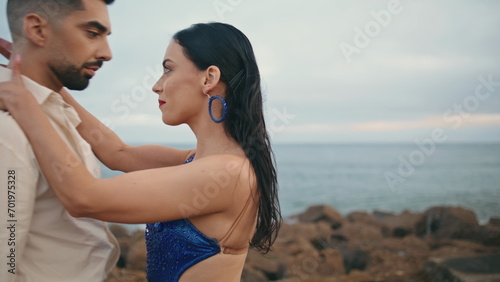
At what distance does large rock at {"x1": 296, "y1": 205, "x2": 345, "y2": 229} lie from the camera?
10930mm

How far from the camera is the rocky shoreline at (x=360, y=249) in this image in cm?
583

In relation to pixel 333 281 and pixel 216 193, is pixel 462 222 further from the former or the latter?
pixel 216 193

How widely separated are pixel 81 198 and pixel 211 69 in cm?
74

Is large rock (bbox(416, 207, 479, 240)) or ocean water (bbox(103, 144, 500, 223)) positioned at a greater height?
large rock (bbox(416, 207, 479, 240))

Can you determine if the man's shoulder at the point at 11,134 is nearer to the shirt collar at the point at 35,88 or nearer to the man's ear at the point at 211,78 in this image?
the shirt collar at the point at 35,88

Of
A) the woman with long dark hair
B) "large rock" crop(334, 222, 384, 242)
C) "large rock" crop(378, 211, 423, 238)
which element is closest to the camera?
the woman with long dark hair

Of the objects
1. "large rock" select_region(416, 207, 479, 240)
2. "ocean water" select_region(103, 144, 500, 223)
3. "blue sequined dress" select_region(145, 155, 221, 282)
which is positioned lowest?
"ocean water" select_region(103, 144, 500, 223)

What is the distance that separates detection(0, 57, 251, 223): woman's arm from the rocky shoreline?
3.87 m

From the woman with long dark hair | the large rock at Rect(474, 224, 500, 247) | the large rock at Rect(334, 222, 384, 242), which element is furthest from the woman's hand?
the large rock at Rect(334, 222, 384, 242)

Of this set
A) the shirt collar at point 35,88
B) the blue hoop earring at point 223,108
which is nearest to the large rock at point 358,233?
the blue hoop earring at point 223,108

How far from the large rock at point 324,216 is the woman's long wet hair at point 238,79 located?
29.9 ft

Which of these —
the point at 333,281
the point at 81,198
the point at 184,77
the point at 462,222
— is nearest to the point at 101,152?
the point at 184,77

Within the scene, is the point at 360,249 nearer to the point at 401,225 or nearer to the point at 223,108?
the point at 401,225

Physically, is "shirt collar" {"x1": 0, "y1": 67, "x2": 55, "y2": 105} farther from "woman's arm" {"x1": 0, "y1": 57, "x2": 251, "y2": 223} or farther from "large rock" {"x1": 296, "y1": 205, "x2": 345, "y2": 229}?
"large rock" {"x1": 296, "y1": 205, "x2": 345, "y2": 229}
